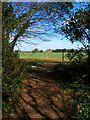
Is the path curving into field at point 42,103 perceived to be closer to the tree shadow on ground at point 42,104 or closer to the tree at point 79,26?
the tree shadow on ground at point 42,104

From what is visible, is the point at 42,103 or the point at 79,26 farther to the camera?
the point at 79,26

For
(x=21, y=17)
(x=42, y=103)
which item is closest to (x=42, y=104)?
(x=42, y=103)

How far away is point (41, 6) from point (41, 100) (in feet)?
11.1

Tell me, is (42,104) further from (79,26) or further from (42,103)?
(79,26)

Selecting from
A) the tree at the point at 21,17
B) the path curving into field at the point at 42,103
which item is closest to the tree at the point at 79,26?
the tree at the point at 21,17

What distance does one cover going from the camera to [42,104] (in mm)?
3320

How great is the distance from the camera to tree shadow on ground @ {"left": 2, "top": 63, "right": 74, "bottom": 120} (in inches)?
113

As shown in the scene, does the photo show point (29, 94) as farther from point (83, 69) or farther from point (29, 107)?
point (83, 69)

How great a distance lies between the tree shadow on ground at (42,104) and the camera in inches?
113

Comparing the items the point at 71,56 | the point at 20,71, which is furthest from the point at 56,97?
the point at 71,56

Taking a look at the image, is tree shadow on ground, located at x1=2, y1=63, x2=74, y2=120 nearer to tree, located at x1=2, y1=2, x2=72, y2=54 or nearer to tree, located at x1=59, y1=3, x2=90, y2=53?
tree, located at x1=2, y1=2, x2=72, y2=54

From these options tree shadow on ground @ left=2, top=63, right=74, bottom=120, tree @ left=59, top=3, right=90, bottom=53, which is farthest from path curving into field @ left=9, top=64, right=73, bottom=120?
tree @ left=59, top=3, right=90, bottom=53

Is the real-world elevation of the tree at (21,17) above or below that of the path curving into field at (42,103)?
above

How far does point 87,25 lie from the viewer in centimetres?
490
